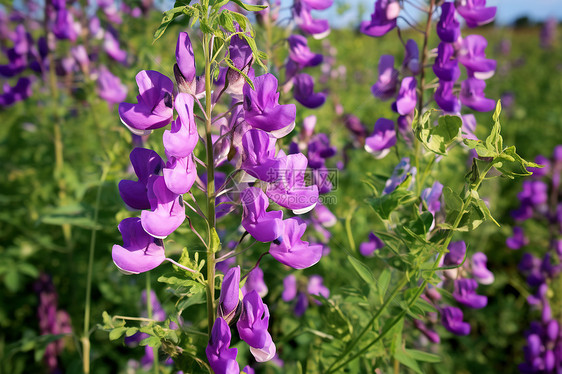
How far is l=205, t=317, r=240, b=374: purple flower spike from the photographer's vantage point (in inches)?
43.5

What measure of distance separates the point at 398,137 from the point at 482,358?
80.6 inches

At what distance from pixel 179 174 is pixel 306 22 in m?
1.32

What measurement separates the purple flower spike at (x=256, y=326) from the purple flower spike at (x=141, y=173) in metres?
0.37

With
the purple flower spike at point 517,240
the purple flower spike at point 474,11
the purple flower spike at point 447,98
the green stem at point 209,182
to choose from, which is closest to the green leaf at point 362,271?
the green stem at point 209,182

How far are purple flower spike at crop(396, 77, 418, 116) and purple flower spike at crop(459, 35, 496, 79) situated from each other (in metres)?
0.25

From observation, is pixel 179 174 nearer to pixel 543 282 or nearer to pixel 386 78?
pixel 386 78

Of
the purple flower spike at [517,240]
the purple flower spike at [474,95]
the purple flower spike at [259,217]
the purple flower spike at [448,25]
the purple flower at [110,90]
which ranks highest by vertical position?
the purple flower spike at [448,25]

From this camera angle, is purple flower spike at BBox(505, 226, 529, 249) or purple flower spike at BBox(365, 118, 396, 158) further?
purple flower spike at BBox(505, 226, 529, 249)

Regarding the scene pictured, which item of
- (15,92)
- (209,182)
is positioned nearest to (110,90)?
(15,92)

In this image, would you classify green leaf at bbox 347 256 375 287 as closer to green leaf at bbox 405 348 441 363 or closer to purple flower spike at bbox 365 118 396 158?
green leaf at bbox 405 348 441 363

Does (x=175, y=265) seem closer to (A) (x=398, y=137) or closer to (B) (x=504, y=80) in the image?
(A) (x=398, y=137)

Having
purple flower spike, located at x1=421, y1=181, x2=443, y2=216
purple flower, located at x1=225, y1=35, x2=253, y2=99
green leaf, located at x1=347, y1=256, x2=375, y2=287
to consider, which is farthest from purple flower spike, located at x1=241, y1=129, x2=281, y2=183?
purple flower spike, located at x1=421, y1=181, x2=443, y2=216

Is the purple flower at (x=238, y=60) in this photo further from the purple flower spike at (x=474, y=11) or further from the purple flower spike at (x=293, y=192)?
the purple flower spike at (x=474, y=11)

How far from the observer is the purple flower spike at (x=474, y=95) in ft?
5.85
